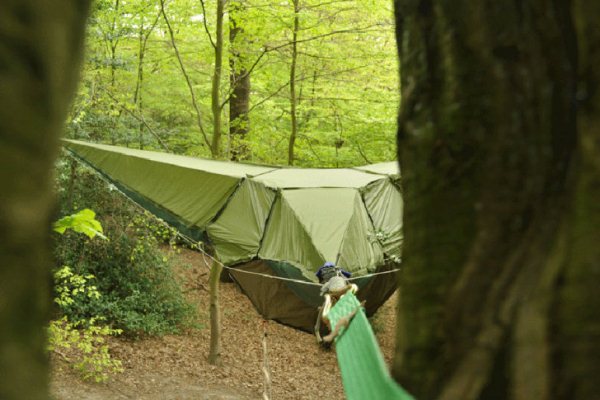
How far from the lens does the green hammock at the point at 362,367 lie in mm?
1165

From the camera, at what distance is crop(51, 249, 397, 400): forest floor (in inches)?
217

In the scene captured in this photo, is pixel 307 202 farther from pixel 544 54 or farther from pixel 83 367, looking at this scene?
pixel 544 54

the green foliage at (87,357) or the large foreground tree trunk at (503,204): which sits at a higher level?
the large foreground tree trunk at (503,204)

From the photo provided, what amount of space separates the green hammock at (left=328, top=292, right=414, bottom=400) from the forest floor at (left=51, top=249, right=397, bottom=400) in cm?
346

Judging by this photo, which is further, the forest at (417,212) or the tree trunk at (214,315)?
the tree trunk at (214,315)

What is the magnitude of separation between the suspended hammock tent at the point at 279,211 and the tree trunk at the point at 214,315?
0.56 metres

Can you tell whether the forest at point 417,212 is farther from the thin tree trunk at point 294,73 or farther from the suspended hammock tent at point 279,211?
the thin tree trunk at point 294,73

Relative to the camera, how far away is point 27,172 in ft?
1.28

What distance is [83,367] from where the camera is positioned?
5.43 metres

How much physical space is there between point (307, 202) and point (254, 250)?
28.2 inches

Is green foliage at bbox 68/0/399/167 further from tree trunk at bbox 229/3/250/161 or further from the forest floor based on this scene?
the forest floor

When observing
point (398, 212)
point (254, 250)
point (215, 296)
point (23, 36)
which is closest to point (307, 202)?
point (254, 250)

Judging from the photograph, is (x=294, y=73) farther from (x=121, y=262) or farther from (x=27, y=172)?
(x=27, y=172)

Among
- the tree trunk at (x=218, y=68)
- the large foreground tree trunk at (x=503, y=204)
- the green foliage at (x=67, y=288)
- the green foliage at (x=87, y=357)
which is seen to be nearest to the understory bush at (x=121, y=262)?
the green foliage at (x=67, y=288)
